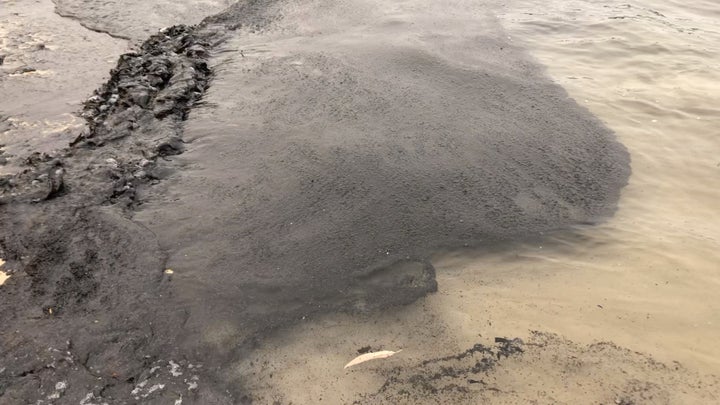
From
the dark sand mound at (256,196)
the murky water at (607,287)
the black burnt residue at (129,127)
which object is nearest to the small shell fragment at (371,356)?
the murky water at (607,287)

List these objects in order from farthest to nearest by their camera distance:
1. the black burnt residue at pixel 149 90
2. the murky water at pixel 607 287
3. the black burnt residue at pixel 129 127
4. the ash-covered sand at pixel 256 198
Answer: the black burnt residue at pixel 149 90, the black burnt residue at pixel 129 127, the murky water at pixel 607 287, the ash-covered sand at pixel 256 198

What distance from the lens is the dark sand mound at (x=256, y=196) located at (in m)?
2.80

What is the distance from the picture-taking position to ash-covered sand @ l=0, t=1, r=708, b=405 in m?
2.73

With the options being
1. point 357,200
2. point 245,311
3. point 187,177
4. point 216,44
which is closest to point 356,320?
point 245,311

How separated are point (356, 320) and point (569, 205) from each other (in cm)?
212

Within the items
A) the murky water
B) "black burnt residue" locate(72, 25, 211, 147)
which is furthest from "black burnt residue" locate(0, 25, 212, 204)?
→ the murky water

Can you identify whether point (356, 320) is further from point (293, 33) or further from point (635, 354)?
point (293, 33)

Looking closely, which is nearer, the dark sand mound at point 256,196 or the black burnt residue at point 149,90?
the dark sand mound at point 256,196

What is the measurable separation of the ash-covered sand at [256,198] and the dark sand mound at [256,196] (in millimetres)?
15

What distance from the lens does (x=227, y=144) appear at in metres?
4.40

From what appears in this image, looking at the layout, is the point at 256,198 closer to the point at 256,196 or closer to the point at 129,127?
the point at 256,196

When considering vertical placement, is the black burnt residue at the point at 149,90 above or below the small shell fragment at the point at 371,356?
above

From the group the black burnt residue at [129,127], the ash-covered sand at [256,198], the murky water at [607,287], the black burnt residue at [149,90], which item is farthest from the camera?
the black burnt residue at [149,90]

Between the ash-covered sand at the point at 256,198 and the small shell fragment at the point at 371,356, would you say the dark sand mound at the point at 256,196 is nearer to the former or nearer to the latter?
the ash-covered sand at the point at 256,198
